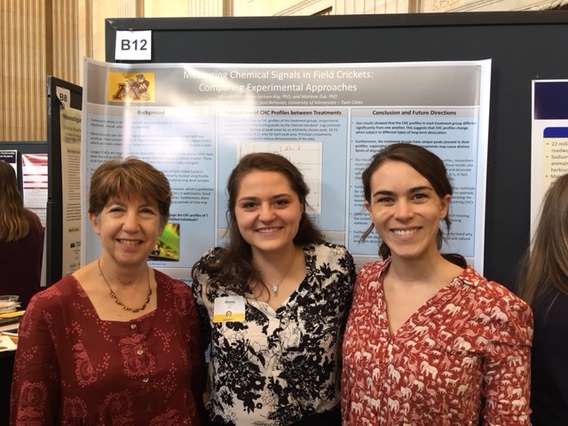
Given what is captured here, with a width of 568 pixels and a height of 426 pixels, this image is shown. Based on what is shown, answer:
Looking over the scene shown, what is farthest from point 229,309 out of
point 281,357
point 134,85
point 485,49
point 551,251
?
point 485,49

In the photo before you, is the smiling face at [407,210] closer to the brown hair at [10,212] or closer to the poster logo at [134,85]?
the poster logo at [134,85]

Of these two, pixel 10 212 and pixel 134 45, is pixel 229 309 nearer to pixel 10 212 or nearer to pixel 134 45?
pixel 134 45

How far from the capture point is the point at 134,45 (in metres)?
2.12

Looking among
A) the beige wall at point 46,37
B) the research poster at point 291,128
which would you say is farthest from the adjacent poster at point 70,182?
the beige wall at point 46,37

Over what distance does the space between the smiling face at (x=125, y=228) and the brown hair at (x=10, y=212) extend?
224 cm

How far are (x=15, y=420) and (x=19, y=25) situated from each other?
7.29m

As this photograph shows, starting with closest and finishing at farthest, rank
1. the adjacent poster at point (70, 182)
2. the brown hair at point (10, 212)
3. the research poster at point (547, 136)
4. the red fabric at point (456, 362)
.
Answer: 1. the red fabric at point (456, 362)
2. the research poster at point (547, 136)
3. the adjacent poster at point (70, 182)
4. the brown hair at point (10, 212)

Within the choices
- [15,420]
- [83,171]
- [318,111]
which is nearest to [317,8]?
[318,111]

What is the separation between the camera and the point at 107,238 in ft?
4.67

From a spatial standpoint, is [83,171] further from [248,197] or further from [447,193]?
[447,193]

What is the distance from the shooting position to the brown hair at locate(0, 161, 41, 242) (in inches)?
127

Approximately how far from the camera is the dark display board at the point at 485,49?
199cm

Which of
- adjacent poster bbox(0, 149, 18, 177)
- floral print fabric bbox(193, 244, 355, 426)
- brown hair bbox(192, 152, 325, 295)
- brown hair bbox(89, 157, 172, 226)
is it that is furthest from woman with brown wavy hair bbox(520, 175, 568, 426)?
adjacent poster bbox(0, 149, 18, 177)

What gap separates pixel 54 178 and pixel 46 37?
6.32 metres
